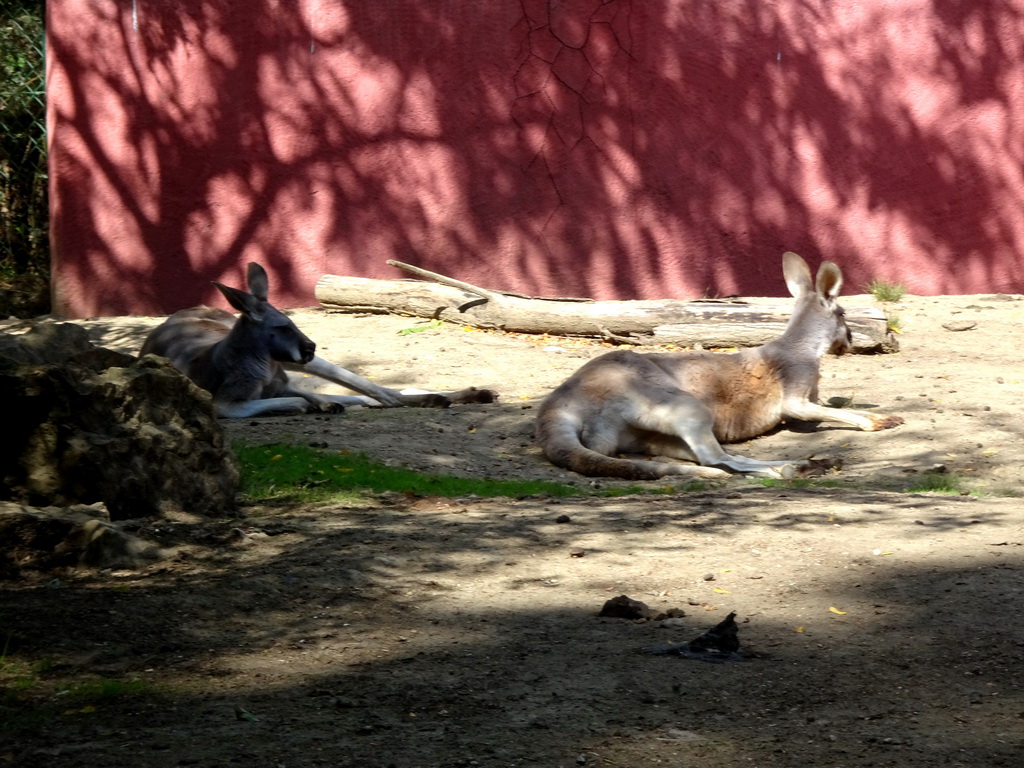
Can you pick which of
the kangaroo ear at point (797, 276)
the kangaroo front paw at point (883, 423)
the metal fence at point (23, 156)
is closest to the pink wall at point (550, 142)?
the metal fence at point (23, 156)

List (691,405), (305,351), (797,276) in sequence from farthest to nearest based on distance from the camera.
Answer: (305,351) → (797,276) → (691,405)

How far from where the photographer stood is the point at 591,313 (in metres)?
9.91

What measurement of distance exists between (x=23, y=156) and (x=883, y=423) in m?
8.19

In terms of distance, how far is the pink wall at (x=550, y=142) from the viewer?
1070cm

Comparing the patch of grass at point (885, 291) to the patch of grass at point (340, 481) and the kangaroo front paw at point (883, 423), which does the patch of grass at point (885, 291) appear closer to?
the kangaroo front paw at point (883, 423)

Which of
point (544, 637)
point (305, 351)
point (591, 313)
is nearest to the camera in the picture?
point (544, 637)

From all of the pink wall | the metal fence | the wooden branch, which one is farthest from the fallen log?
the metal fence

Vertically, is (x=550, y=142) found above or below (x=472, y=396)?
above

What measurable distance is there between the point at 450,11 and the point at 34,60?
388 centimetres

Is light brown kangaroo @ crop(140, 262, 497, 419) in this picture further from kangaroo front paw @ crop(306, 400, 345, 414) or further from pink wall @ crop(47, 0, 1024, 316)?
pink wall @ crop(47, 0, 1024, 316)

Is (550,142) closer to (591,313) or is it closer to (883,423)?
(591,313)

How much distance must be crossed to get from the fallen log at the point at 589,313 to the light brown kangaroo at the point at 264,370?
71.1 inches

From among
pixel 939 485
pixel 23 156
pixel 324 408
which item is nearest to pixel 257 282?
pixel 324 408

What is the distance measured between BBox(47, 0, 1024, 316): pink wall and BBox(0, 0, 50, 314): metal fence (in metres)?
0.85
